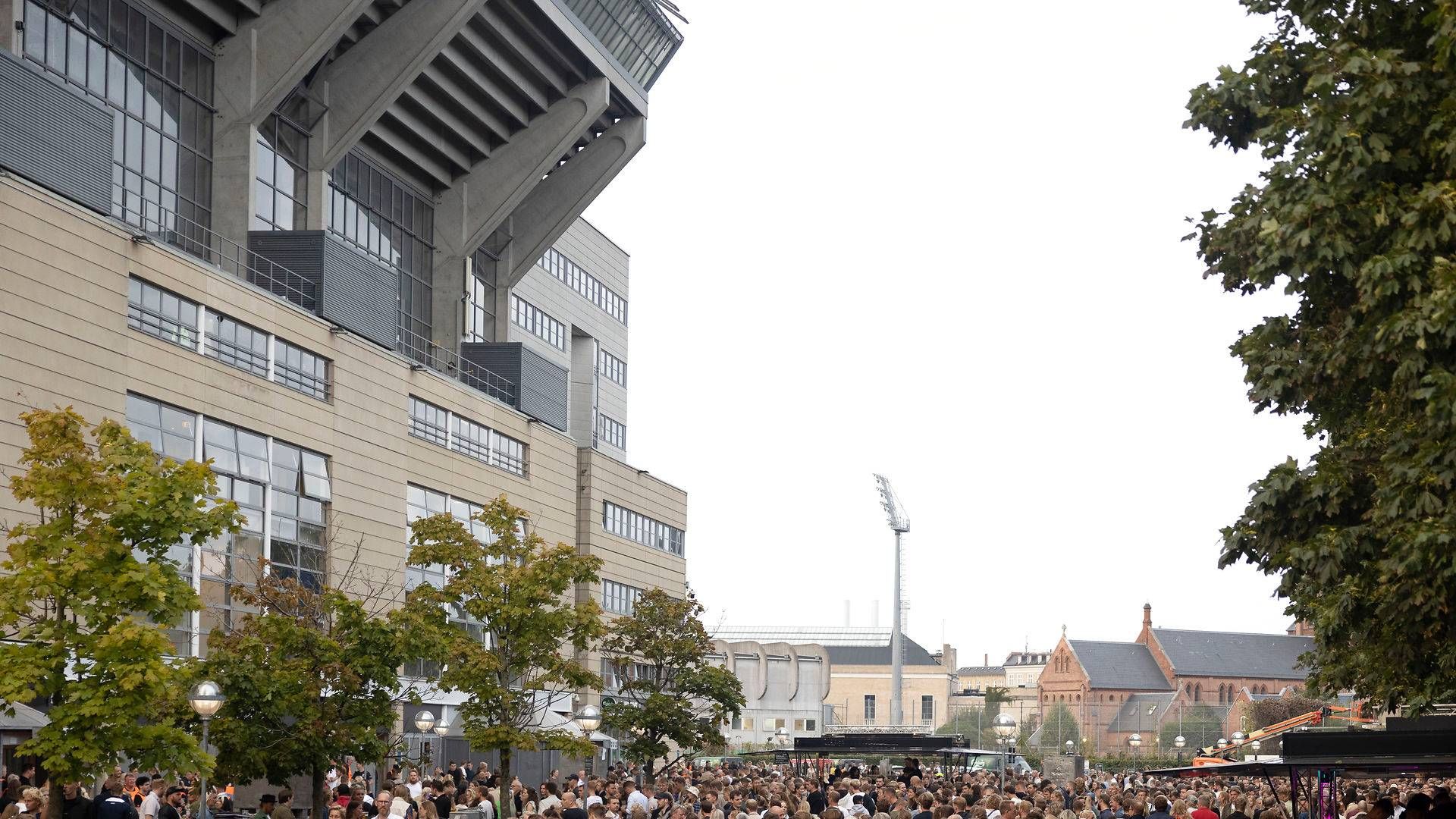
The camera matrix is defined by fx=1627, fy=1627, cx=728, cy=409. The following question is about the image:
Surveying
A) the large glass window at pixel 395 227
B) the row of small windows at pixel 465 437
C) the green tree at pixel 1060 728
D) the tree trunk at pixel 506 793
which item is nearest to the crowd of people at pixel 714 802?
the tree trunk at pixel 506 793

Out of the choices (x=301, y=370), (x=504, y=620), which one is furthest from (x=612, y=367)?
(x=504, y=620)

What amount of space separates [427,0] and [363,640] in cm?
2655

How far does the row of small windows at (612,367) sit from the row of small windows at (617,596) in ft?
39.2

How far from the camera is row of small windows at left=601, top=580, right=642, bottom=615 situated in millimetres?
70938

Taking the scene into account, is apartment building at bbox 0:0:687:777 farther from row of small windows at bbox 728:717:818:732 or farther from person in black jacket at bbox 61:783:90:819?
row of small windows at bbox 728:717:818:732

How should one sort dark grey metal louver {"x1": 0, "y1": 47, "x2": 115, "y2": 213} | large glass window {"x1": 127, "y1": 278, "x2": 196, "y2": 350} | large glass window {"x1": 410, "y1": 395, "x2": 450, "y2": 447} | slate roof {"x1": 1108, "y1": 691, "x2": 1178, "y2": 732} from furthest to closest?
slate roof {"x1": 1108, "y1": 691, "x2": 1178, "y2": 732}
large glass window {"x1": 410, "y1": 395, "x2": 450, "y2": 447}
large glass window {"x1": 127, "y1": 278, "x2": 196, "y2": 350}
dark grey metal louver {"x1": 0, "y1": 47, "x2": 115, "y2": 213}

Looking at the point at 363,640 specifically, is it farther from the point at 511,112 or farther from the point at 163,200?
the point at 511,112

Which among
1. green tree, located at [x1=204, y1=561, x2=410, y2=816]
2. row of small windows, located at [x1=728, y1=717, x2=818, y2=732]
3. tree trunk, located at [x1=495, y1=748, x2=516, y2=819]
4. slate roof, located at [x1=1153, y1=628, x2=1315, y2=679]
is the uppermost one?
green tree, located at [x1=204, y1=561, x2=410, y2=816]

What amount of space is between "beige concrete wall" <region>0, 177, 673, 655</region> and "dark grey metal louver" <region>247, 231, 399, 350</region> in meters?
0.79

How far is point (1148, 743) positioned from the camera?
15200 cm

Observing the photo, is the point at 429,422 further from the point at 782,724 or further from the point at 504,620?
the point at 782,724

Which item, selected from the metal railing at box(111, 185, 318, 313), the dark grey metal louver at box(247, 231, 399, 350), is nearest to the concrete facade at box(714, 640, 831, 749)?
the dark grey metal louver at box(247, 231, 399, 350)

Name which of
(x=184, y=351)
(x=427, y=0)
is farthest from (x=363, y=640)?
(x=427, y=0)

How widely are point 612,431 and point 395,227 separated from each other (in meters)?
27.1
